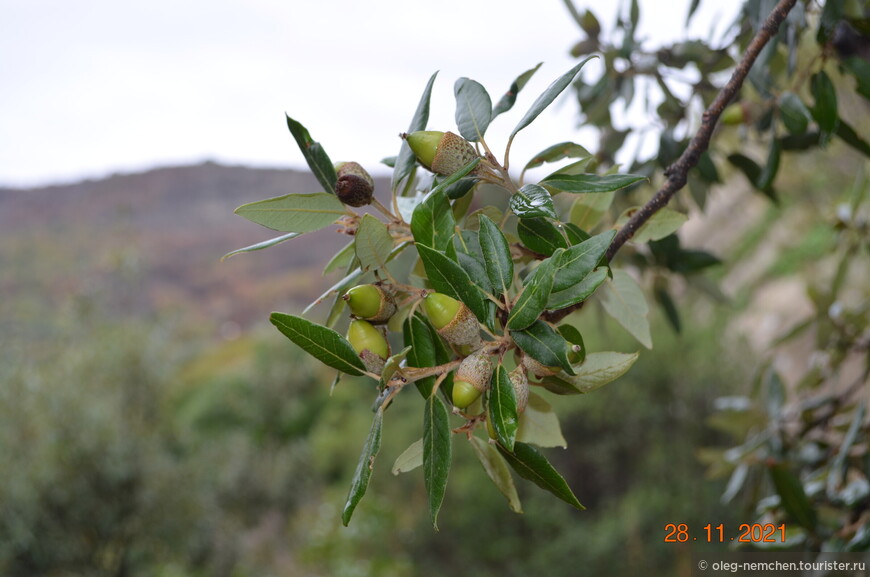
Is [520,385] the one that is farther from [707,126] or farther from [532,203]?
[707,126]

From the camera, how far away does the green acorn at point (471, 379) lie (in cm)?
39

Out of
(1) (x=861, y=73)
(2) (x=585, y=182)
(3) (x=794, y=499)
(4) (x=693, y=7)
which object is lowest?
(3) (x=794, y=499)

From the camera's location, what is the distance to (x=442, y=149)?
0.44 meters

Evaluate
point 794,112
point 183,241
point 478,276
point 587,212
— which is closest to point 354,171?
point 478,276

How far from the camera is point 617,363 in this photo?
1.44ft

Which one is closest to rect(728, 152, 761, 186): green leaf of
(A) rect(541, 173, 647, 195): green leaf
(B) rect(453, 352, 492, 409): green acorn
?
(A) rect(541, 173, 647, 195): green leaf

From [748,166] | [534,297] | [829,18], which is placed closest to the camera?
[534,297]

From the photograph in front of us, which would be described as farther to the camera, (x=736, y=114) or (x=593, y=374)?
(x=736, y=114)

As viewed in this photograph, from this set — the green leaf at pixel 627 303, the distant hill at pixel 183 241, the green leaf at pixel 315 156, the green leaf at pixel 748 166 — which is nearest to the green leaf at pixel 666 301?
the green leaf at pixel 748 166

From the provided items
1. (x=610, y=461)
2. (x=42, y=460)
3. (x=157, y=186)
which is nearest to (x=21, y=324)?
(x=42, y=460)

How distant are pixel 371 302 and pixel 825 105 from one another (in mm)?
530

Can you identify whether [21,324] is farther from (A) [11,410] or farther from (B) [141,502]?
(B) [141,502]

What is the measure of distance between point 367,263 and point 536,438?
20cm

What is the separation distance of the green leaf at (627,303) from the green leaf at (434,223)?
20cm
